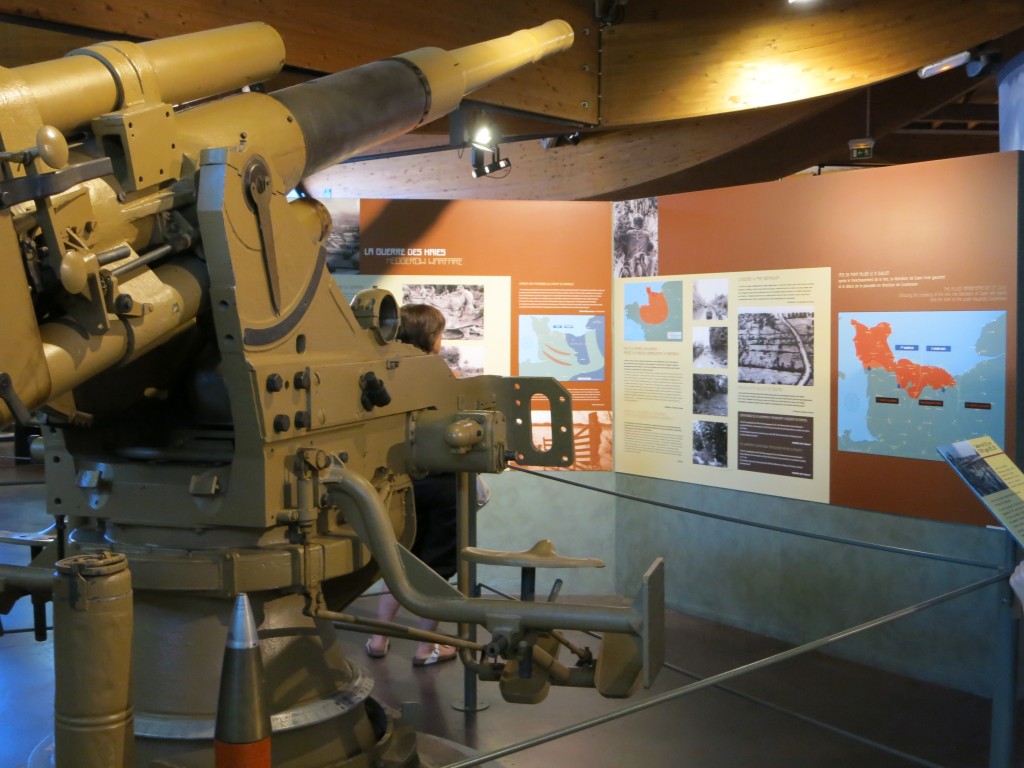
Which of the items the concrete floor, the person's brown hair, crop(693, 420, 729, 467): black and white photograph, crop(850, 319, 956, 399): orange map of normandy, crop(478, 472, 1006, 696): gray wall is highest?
the person's brown hair

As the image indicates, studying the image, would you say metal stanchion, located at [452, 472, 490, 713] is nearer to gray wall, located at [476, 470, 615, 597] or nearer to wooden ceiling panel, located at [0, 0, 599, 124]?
gray wall, located at [476, 470, 615, 597]

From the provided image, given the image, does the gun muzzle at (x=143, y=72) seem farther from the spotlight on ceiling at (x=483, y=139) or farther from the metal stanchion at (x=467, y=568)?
the spotlight on ceiling at (x=483, y=139)

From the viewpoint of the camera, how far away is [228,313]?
92.4 inches

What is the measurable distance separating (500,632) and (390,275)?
11.4 ft

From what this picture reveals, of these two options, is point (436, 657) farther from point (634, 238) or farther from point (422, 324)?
point (634, 238)

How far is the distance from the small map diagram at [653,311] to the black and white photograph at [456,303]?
0.83m

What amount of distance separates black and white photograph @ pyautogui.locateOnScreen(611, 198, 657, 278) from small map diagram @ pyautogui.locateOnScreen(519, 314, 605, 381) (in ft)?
1.06

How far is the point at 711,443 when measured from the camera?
5.25 metres

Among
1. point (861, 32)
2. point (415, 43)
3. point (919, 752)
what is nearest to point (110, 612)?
point (919, 752)

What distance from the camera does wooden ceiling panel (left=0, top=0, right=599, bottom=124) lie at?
A: 4316 millimetres

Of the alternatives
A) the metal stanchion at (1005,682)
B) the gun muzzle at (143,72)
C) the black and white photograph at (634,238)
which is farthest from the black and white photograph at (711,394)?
the gun muzzle at (143,72)

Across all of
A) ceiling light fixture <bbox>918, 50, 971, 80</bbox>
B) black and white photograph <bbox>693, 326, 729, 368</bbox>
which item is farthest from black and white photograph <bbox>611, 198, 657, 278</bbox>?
ceiling light fixture <bbox>918, 50, 971, 80</bbox>

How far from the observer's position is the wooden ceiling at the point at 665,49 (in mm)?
4734

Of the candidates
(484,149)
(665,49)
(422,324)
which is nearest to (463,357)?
(484,149)
